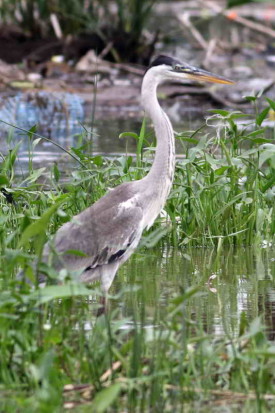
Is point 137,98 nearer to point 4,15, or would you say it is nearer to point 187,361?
point 4,15

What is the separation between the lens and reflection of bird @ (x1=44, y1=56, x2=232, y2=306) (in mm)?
5270

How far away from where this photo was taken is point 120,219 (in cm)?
540

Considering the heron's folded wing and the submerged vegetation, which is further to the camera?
the heron's folded wing

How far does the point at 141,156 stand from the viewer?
6.86m

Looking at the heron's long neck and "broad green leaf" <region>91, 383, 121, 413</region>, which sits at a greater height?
Result: the heron's long neck

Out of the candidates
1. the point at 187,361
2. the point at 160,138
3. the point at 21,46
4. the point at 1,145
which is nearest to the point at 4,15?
the point at 21,46

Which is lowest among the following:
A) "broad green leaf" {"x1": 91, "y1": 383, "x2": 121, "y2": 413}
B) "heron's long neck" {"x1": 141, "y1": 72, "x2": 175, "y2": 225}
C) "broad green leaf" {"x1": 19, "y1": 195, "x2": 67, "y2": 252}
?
"broad green leaf" {"x1": 91, "y1": 383, "x2": 121, "y2": 413}

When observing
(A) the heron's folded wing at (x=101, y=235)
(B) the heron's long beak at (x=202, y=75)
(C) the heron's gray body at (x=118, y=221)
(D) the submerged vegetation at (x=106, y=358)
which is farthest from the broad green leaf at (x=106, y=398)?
(B) the heron's long beak at (x=202, y=75)

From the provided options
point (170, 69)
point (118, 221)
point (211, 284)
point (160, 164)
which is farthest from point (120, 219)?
point (170, 69)

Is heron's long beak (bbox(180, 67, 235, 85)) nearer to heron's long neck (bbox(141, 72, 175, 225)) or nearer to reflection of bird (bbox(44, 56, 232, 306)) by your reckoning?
reflection of bird (bbox(44, 56, 232, 306))

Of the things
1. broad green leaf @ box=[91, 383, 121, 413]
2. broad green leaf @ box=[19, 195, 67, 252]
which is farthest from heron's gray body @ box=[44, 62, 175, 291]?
broad green leaf @ box=[91, 383, 121, 413]

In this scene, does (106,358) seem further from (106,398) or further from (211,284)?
(211,284)

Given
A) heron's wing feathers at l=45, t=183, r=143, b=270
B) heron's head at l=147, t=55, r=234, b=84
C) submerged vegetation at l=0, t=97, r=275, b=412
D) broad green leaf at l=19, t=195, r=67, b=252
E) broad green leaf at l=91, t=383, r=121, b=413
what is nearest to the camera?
broad green leaf at l=91, t=383, r=121, b=413

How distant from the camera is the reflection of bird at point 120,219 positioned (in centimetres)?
527
